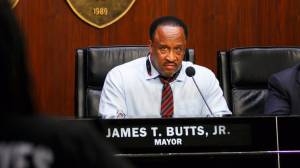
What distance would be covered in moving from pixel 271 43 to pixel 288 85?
4.72ft

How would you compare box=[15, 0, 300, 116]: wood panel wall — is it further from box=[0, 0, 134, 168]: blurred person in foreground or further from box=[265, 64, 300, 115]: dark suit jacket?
box=[0, 0, 134, 168]: blurred person in foreground

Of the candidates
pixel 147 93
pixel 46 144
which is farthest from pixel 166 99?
pixel 46 144

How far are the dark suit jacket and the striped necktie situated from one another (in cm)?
47

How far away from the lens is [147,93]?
341 cm

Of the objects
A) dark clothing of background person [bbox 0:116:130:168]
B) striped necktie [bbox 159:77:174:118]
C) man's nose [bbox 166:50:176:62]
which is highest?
man's nose [bbox 166:50:176:62]

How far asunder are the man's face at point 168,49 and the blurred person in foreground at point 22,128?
2.65 m

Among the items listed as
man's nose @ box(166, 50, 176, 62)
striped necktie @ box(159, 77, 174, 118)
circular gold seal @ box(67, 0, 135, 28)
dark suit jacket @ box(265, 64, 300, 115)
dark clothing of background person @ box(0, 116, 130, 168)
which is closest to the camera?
dark clothing of background person @ box(0, 116, 130, 168)

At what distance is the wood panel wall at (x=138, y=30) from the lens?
14.4ft

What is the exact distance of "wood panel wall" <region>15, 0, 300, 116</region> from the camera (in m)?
4.40

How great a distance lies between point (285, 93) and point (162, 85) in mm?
637

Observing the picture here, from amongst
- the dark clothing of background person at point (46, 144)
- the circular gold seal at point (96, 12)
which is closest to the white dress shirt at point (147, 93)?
the circular gold seal at point (96, 12)

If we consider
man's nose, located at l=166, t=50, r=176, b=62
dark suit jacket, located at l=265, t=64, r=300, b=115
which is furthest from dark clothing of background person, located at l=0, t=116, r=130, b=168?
man's nose, located at l=166, t=50, r=176, b=62

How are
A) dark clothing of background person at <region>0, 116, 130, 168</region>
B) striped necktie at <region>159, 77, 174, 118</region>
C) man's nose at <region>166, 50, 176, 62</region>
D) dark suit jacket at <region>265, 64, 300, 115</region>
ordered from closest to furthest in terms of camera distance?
dark clothing of background person at <region>0, 116, 130, 168</region>, dark suit jacket at <region>265, 64, 300, 115</region>, striped necktie at <region>159, 77, 174, 118</region>, man's nose at <region>166, 50, 176, 62</region>

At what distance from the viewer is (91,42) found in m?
4.43
